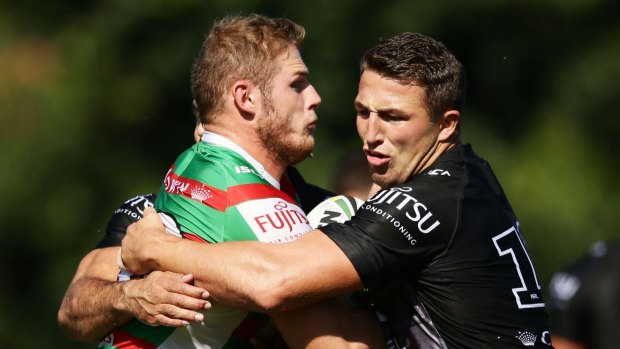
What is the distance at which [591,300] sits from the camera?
5.07m

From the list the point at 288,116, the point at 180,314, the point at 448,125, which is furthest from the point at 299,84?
the point at 180,314

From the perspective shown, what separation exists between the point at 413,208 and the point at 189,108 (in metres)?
8.42

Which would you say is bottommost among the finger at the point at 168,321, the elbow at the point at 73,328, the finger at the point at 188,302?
the elbow at the point at 73,328

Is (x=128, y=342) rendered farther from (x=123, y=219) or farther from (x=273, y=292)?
(x=123, y=219)

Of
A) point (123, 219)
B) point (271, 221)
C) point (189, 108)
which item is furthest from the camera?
point (189, 108)

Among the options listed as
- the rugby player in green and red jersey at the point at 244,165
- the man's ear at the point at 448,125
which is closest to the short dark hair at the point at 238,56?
the rugby player in green and red jersey at the point at 244,165

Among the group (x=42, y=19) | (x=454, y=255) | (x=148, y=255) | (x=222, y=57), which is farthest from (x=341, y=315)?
(x=42, y=19)

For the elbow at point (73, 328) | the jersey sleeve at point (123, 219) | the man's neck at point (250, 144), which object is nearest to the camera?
the man's neck at point (250, 144)

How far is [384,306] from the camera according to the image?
516cm

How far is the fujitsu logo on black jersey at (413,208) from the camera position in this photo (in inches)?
194

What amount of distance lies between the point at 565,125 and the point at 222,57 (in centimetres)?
773

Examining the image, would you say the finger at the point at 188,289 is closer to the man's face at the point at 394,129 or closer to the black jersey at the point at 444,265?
the black jersey at the point at 444,265

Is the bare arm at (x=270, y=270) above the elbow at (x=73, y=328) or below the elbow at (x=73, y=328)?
above

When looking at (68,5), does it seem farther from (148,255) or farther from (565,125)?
(148,255)
